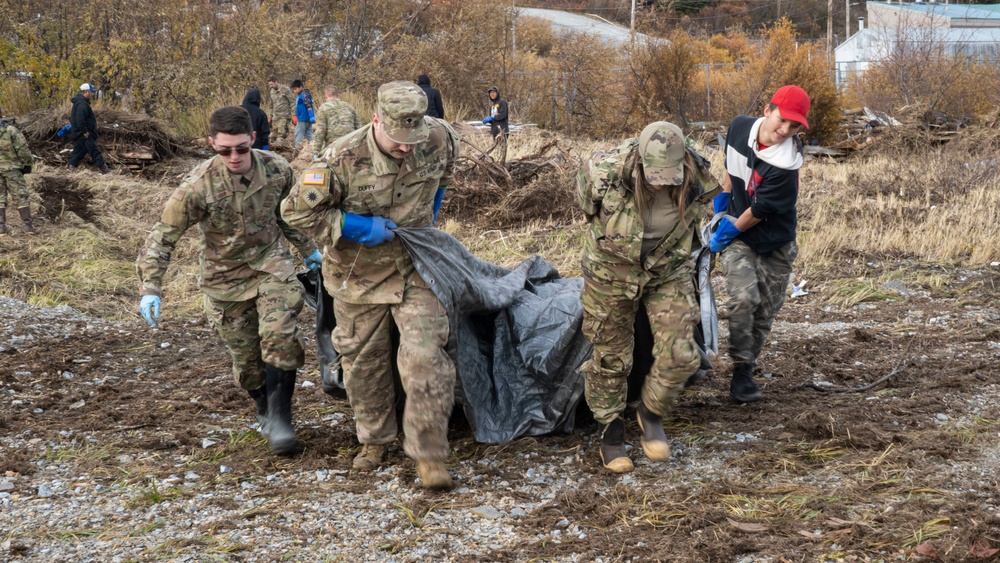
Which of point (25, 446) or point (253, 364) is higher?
point (253, 364)

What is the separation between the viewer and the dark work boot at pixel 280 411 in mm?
4289

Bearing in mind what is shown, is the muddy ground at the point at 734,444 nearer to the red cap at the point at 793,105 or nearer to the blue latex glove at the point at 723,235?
the blue latex glove at the point at 723,235

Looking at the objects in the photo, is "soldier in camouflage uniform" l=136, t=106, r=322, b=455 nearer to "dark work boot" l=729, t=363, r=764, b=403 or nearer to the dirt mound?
"dark work boot" l=729, t=363, r=764, b=403

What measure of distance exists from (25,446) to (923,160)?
12.2 meters

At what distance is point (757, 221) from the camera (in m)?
4.55

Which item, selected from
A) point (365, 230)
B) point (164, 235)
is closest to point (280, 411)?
point (164, 235)

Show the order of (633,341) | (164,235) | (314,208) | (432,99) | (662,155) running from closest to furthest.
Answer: (662,155) → (314,208) → (633,341) → (164,235) → (432,99)

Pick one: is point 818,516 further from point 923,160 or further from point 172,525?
point 923,160

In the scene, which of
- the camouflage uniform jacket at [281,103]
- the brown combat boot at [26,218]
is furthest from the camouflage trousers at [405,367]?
the camouflage uniform jacket at [281,103]

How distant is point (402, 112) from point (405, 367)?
3.56ft

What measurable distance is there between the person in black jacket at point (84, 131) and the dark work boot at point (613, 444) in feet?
42.6

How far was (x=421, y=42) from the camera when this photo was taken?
70.1ft

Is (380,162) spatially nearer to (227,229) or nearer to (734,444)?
(227,229)

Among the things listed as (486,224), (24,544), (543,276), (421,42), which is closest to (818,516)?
(543,276)
